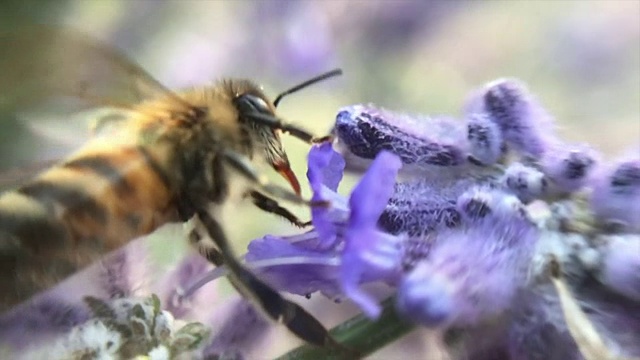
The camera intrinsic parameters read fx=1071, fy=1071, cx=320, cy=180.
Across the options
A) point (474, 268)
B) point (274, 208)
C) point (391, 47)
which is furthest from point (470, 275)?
point (391, 47)

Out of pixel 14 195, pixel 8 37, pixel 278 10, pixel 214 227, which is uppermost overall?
pixel 278 10

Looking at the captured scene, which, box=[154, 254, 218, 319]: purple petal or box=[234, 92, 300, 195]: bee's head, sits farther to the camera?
box=[154, 254, 218, 319]: purple petal

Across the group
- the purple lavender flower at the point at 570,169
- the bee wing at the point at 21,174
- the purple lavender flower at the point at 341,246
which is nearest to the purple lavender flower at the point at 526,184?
the purple lavender flower at the point at 570,169

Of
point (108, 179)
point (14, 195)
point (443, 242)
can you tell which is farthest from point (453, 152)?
point (14, 195)

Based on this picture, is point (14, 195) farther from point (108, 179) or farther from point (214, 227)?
point (214, 227)

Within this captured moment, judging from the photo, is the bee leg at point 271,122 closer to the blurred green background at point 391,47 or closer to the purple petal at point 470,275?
the purple petal at point 470,275

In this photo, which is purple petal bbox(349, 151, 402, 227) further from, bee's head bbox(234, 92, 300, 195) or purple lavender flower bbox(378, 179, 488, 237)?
bee's head bbox(234, 92, 300, 195)

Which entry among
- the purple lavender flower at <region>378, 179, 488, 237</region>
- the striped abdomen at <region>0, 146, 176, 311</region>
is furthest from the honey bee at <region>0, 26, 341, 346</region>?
the purple lavender flower at <region>378, 179, 488, 237</region>

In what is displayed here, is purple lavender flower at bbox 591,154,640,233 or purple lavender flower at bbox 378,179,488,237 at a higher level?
purple lavender flower at bbox 378,179,488,237
